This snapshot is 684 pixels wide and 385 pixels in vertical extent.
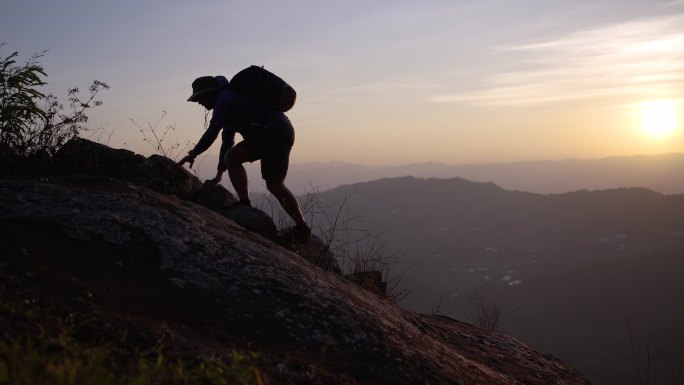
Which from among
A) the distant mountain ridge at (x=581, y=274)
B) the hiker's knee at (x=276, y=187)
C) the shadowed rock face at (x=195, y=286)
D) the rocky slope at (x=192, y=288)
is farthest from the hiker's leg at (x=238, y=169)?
the distant mountain ridge at (x=581, y=274)

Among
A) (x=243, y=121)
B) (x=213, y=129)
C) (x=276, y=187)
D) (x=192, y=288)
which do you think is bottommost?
(x=192, y=288)

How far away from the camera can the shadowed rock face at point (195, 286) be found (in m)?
3.37

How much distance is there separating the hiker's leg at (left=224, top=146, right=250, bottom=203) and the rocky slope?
145cm

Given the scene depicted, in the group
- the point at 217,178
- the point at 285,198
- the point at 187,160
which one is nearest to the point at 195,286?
the point at 187,160

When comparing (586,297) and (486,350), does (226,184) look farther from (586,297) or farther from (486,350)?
(586,297)

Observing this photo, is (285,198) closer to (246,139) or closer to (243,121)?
(246,139)

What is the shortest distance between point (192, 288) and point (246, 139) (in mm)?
3081

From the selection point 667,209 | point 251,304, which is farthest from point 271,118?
point 667,209

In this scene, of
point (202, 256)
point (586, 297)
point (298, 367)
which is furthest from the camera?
point (586, 297)

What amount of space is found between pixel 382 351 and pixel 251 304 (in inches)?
39.2

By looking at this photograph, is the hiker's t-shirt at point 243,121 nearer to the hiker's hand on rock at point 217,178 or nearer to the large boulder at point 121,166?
the hiker's hand on rock at point 217,178

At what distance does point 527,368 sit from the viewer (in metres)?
6.41

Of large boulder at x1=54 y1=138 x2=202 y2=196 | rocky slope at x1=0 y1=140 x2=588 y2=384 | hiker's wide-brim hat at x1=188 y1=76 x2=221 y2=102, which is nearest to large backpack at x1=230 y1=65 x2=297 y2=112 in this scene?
hiker's wide-brim hat at x1=188 y1=76 x2=221 y2=102

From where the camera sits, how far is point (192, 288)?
3854 mm
